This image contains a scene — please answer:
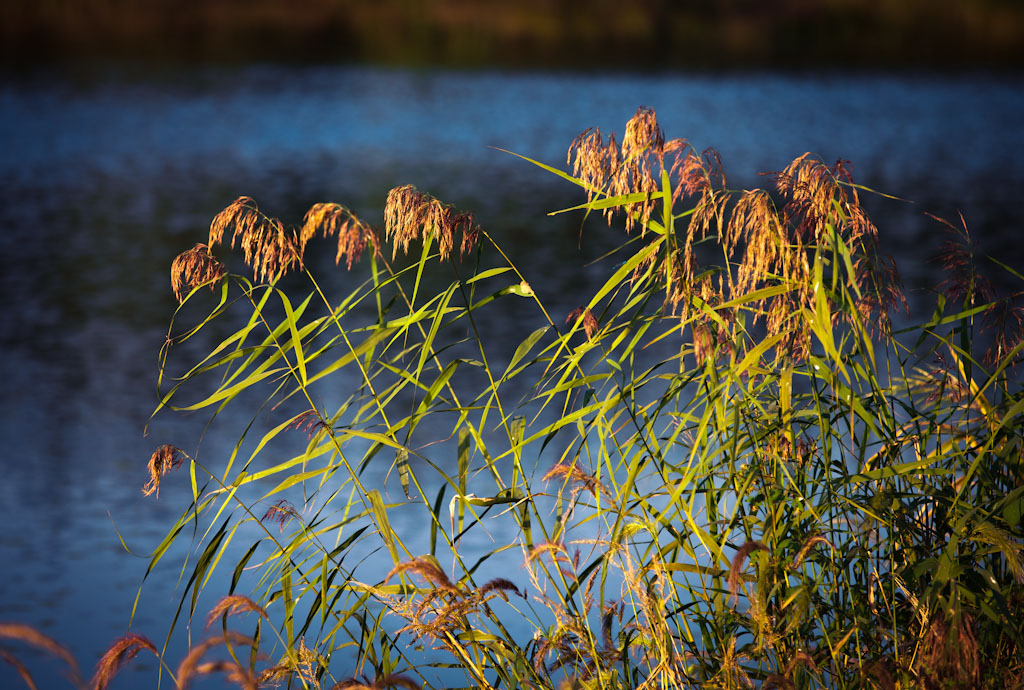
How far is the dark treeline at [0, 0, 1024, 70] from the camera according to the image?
84.1 ft

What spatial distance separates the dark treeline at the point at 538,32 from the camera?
84.1 feet

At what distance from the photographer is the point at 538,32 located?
30.1m

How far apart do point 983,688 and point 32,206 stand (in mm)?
9668

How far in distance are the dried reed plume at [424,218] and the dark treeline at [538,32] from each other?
72.1 ft

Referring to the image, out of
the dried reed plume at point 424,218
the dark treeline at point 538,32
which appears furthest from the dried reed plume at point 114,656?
the dark treeline at point 538,32

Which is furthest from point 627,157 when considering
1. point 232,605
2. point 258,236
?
point 232,605

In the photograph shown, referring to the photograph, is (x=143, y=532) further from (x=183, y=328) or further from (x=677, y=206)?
(x=677, y=206)

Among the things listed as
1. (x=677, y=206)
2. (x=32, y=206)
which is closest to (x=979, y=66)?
(x=677, y=206)

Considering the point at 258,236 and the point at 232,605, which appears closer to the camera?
the point at 232,605

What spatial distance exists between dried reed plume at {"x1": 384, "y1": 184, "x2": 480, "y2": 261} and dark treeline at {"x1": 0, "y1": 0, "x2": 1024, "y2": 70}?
22.0m

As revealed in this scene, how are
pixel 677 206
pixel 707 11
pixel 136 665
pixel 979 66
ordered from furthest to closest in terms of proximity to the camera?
pixel 707 11 → pixel 979 66 → pixel 677 206 → pixel 136 665

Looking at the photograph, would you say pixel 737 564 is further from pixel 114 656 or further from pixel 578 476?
pixel 114 656

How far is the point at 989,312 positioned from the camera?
5.58 feet

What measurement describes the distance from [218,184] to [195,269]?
31.4ft
